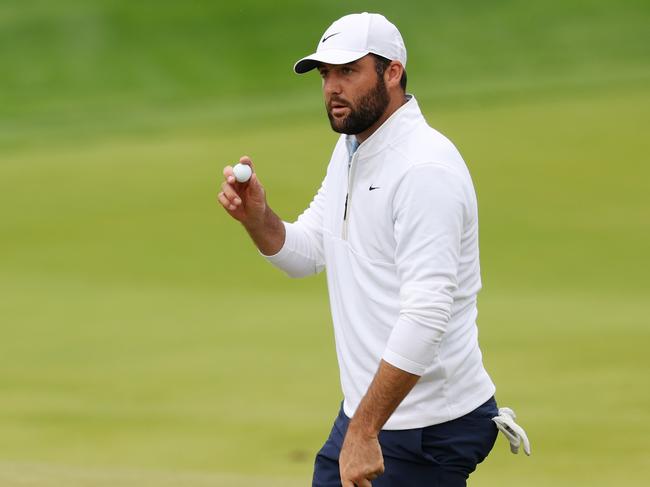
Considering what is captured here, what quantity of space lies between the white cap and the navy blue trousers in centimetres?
103

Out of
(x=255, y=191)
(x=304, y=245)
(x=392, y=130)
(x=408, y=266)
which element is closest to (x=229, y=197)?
(x=255, y=191)

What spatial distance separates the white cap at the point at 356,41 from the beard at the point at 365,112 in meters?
0.09

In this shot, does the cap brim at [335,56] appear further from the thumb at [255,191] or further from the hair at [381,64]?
the thumb at [255,191]

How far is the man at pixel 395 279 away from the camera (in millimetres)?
3787

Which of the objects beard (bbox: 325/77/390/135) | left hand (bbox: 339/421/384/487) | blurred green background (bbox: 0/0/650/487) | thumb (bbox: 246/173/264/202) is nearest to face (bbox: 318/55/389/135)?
beard (bbox: 325/77/390/135)

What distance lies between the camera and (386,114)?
4.12m

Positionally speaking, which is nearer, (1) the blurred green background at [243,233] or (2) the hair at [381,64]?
(2) the hair at [381,64]

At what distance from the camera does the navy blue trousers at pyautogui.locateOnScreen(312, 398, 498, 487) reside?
161 inches

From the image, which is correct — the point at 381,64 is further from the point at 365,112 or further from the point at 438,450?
the point at 438,450

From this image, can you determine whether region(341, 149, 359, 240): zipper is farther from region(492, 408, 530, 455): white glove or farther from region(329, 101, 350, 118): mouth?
region(492, 408, 530, 455): white glove

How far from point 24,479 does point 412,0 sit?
15.0 meters

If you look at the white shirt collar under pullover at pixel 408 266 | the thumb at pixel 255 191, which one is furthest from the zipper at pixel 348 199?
the thumb at pixel 255 191

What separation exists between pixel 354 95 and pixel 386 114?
109mm

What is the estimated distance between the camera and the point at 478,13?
19984 millimetres
